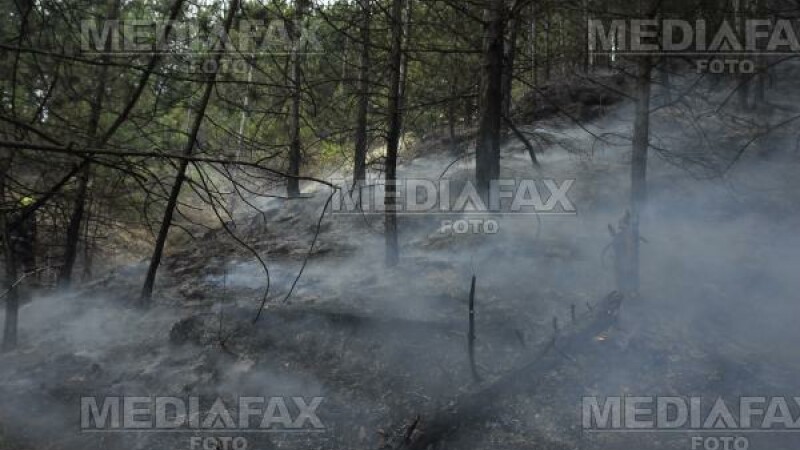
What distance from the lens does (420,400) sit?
6391mm

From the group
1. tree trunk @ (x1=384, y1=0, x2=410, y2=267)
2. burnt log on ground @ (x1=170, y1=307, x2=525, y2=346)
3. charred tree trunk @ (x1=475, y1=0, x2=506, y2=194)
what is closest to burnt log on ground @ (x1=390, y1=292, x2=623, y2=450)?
burnt log on ground @ (x1=170, y1=307, x2=525, y2=346)

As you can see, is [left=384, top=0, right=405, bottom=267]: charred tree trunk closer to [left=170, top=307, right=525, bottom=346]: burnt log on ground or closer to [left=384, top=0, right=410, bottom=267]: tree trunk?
[left=384, top=0, right=410, bottom=267]: tree trunk

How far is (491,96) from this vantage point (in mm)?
8477

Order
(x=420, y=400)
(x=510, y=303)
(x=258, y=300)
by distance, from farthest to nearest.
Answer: (x=258, y=300) < (x=510, y=303) < (x=420, y=400)


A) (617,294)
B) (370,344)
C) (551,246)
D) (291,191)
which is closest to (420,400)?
(370,344)

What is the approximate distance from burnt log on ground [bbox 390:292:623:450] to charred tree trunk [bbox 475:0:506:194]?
274 centimetres

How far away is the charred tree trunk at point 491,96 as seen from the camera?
8258mm

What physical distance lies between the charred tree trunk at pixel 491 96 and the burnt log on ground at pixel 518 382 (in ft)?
9.00

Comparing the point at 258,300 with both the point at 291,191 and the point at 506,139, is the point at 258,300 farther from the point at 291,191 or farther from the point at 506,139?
the point at 506,139

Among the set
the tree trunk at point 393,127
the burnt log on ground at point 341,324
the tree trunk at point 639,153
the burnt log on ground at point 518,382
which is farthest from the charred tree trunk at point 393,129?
the burnt log on ground at point 518,382

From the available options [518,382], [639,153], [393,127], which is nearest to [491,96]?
[393,127]

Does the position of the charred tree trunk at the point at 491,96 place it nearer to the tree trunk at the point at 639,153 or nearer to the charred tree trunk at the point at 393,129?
the charred tree trunk at the point at 393,129

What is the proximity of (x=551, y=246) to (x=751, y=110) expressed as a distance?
11830 millimetres

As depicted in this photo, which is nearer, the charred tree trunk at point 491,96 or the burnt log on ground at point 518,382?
the burnt log on ground at point 518,382
